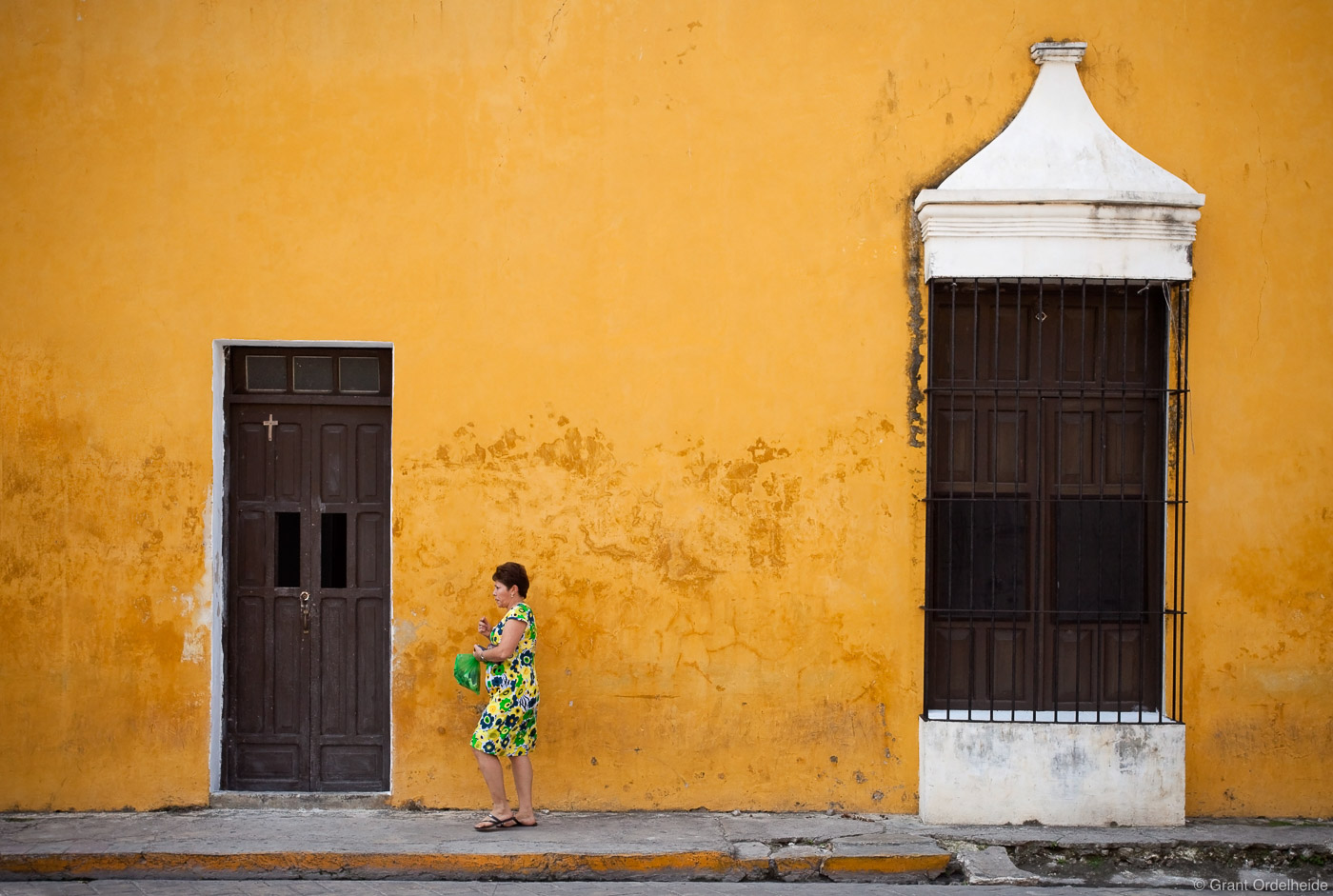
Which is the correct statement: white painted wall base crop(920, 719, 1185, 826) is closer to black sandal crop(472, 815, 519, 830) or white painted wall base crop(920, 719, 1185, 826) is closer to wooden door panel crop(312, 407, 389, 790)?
black sandal crop(472, 815, 519, 830)

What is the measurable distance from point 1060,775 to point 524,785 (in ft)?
8.99

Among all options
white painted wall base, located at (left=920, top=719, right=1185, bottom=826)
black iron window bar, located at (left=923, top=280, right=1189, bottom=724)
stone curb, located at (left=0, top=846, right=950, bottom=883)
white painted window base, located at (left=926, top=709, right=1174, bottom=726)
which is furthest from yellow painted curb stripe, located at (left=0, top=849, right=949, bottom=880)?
black iron window bar, located at (left=923, top=280, right=1189, bottom=724)

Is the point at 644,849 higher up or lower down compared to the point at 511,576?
lower down

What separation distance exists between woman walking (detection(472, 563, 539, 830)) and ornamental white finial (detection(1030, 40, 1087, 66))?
3.81 m

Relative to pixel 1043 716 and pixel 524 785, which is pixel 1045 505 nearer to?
pixel 1043 716

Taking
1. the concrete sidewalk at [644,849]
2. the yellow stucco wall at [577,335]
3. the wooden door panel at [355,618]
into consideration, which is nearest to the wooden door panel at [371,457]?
the wooden door panel at [355,618]

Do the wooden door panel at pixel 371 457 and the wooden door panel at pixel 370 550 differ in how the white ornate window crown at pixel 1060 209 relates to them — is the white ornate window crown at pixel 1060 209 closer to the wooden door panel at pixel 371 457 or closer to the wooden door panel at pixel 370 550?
the wooden door panel at pixel 371 457

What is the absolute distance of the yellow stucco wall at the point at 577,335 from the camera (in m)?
5.88

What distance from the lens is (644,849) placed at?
5293 mm

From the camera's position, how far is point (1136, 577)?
6016mm

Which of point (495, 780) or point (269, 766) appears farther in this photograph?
point (269, 766)

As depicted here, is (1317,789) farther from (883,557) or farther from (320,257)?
(320,257)

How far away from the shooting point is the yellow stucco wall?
19.3 feet

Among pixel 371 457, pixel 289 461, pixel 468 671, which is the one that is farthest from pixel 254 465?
pixel 468 671
